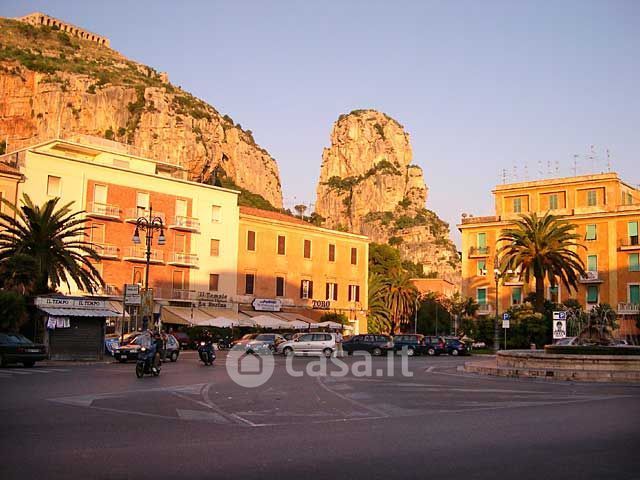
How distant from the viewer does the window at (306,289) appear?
210 ft

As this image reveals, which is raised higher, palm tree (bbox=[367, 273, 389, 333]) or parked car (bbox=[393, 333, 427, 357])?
palm tree (bbox=[367, 273, 389, 333])

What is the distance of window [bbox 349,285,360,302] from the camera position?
68.6 metres

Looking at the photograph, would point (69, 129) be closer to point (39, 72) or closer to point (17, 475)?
point (39, 72)

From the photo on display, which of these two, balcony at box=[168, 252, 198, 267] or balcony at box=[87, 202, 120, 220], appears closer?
balcony at box=[87, 202, 120, 220]

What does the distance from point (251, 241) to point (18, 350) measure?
33.6 meters

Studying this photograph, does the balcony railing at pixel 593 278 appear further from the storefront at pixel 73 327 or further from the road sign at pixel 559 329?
the storefront at pixel 73 327

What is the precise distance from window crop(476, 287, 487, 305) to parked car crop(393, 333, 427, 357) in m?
30.4

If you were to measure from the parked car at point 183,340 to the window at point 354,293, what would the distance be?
68.8ft

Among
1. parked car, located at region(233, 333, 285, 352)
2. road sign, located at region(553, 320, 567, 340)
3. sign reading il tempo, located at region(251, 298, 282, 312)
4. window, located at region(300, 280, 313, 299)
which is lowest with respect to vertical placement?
parked car, located at region(233, 333, 285, 352)

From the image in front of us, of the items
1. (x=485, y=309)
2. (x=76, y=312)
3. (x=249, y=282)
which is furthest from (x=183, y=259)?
(x=485, y=309)

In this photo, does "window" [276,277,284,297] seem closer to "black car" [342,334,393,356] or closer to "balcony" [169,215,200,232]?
"balcony" [169,215,200,232]

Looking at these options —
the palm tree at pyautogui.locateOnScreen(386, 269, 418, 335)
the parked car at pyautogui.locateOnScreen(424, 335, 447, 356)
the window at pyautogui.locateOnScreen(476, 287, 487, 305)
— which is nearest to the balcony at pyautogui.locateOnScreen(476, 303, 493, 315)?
the window at pyautogui.locateOnScreen(476, 287, 487, 305)

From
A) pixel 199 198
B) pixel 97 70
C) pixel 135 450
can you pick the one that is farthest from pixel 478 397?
pixel 97 70

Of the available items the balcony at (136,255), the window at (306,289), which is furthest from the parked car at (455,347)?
the balcony at (136,255)
